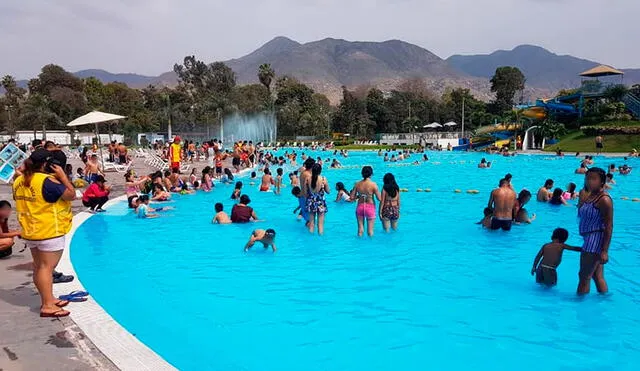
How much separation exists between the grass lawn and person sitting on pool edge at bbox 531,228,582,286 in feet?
128

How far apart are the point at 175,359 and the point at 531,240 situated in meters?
8.08

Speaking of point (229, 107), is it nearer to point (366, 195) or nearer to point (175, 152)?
point (175, 152)

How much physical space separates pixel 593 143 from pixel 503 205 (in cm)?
4011

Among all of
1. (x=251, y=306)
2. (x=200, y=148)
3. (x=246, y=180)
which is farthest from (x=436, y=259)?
(x=200, y=148)

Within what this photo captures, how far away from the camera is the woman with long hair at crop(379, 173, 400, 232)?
990 cm

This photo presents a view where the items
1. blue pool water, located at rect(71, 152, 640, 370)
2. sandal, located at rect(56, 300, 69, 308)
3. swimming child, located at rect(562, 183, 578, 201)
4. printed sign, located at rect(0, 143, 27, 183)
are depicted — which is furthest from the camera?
printed sign, located at rect(0, 143, 27, 183)

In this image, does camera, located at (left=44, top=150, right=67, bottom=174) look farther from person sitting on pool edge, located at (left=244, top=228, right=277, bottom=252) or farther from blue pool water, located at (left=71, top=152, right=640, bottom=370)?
person sitting on pool edge, located at (left=244, top=228, right=277, bottom=252)

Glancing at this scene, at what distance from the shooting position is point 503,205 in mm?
10500

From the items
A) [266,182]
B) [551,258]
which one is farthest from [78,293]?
[266,182]

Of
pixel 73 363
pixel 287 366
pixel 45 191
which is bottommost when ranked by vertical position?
pixel 287 366

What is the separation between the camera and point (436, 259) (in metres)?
8.86

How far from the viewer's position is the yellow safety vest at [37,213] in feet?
15.3

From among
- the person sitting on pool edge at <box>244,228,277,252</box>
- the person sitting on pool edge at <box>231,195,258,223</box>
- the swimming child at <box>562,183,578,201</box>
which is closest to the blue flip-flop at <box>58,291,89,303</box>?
the person sitting on pool edge at <box>244,228,277,252</box>

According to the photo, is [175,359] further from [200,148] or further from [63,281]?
[200,148]
